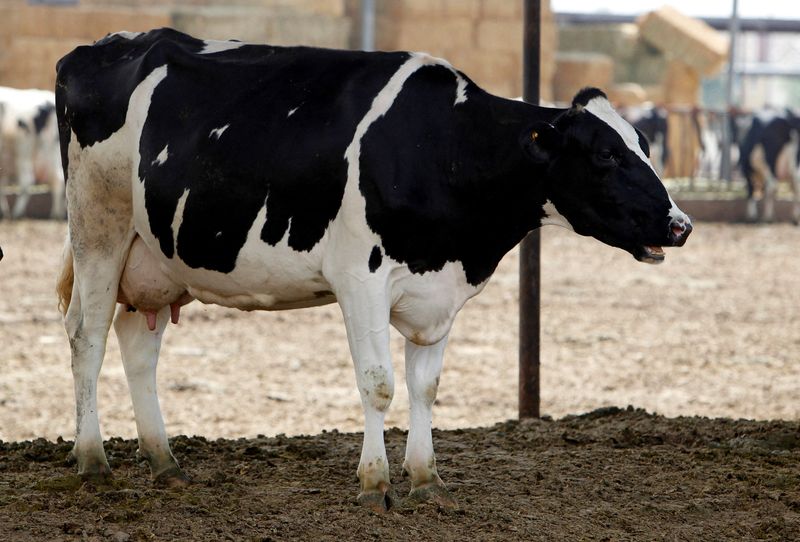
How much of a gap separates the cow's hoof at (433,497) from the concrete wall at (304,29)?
1849 centimetres

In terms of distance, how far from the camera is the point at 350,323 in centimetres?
426

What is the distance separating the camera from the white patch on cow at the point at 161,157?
15.0 feet

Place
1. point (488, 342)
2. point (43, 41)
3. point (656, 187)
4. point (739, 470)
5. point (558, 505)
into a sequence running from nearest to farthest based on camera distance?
1. point (656, 187)
2. point (558, 505)
3. point (739, 470)
4. point (488, 342)
5. point (43, 41)

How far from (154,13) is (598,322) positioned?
553 inches

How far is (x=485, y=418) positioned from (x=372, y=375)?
135 inches

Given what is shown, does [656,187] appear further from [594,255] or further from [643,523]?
[594,255]

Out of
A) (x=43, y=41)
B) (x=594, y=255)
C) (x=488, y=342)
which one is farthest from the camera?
(x=43, y=41)

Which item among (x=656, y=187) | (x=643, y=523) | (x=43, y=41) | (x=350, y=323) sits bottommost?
(x=643, y=523)

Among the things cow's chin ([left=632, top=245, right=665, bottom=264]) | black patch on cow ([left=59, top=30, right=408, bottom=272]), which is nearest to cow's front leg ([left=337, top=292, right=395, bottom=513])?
black patch on cow ([left=59, top=30, right=408, bottom=272])

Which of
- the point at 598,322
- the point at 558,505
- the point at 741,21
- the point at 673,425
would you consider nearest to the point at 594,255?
the point at 598,322

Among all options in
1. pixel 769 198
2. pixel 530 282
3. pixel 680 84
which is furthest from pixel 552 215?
pixel 680 84

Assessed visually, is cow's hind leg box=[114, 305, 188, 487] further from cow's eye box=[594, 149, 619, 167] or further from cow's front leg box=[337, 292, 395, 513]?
cow's eye box=[594, 149, 619, 167]

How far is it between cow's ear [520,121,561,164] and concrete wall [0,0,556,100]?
18479 mm

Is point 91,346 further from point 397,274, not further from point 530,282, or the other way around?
point 530,282
